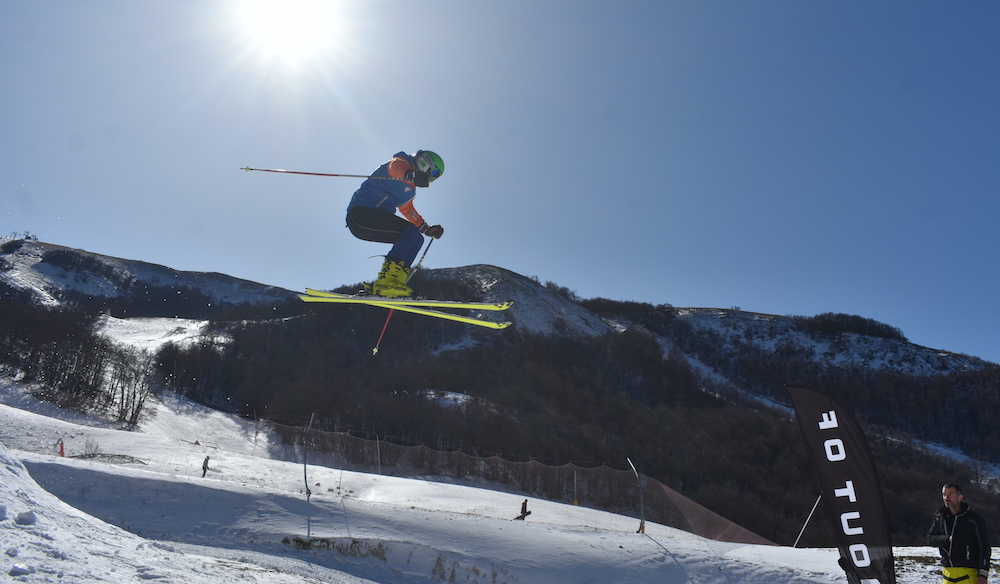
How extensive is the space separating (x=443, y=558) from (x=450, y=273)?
95.0 meters

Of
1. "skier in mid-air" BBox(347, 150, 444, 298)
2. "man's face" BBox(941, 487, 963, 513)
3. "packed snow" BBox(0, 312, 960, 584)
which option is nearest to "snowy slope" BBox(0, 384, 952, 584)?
"packed snow" BBox(0, 312, 960, 584)

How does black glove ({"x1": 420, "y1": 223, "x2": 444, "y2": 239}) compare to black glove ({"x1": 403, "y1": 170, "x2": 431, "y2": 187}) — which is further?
black glove ({"x1": 420, "y1": 223, "x2": 444, "y2": 239})

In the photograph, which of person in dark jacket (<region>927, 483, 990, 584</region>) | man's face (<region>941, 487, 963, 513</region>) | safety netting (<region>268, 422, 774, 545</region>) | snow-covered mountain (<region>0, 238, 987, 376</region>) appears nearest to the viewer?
person in dark jacket (<region>927, 483, 990, 584</region>)

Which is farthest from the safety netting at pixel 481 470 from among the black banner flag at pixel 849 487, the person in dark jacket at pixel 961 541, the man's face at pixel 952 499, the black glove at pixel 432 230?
the man's face at pixel 952 499

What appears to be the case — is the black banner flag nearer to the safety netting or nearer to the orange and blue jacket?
the orange and blue jacket

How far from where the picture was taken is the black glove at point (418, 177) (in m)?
7.44

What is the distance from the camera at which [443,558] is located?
9219 mm

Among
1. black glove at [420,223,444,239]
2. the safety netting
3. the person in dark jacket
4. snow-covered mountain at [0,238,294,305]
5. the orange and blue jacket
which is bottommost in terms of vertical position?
the safety netting

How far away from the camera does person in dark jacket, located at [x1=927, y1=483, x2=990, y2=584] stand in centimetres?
488

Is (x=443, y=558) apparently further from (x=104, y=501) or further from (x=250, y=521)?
(x=104, y=501)

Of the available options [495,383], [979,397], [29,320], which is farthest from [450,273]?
[979,397]

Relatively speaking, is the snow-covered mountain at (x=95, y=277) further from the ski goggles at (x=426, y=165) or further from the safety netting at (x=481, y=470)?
the ski goggles at (x=426, y=165)

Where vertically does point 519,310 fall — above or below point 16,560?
above

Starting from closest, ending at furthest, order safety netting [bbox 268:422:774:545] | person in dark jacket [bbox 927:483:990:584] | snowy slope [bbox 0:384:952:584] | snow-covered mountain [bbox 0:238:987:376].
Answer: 1. person in dark jacket [bbox 927:483:990:584]
2. snowy slope [bbox 0:384:952:584]
3. safety netting [bbox 268:422:774:545]
4. snow-covered mountain [bbox 0:238:987:376]
